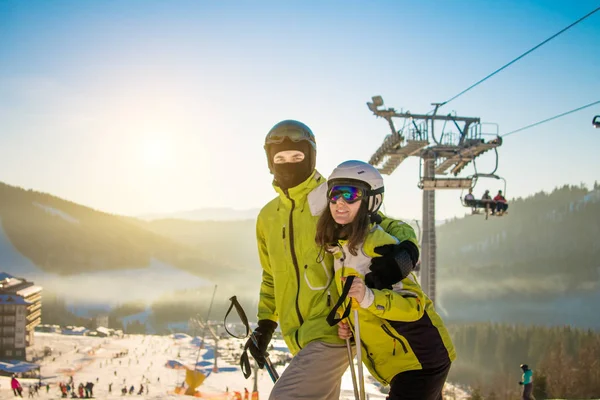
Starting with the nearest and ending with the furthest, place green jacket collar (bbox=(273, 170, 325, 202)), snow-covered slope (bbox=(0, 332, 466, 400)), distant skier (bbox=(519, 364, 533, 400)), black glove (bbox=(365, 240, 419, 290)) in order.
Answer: black glove (bbox=(365, 240, 419, 290)) → green jacket collar (bbox=(273, 170, 325, 202)) → distant skier (bbox=(519, 364, 533, 400)) → snow-covered slope (bbox=(0, 332, 466, 400))

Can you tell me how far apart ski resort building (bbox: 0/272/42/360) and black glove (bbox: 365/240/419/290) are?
215ft

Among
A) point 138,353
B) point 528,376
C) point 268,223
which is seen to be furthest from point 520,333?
point 268,223

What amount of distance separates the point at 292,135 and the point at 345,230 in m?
0.94

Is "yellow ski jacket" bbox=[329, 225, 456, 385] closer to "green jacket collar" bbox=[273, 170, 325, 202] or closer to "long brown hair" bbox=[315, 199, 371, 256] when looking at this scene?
"long brown hair" bbox=[315, 199, 371, 256]

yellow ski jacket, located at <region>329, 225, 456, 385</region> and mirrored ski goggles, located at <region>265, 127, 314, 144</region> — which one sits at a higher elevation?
mirrored ski goggles, located at <region>265, 127, 314, 144</region>

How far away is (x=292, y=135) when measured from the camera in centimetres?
345

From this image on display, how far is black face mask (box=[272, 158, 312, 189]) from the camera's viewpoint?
11.2 ft

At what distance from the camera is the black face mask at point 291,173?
3.42m

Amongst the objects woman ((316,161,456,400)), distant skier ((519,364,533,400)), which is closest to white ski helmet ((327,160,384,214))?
woman ((316,161,456,400))

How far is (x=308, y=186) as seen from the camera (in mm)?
3316

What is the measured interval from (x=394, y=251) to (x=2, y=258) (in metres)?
161

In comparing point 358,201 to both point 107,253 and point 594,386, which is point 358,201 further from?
point 107,253

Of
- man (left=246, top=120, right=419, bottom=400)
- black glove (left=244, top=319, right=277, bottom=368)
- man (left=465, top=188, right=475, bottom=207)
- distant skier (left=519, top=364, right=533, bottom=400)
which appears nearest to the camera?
man (left=246, top=120, right=419, bottom=400)

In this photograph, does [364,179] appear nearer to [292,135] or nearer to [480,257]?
[292,135]
